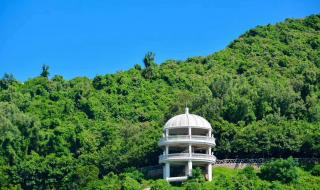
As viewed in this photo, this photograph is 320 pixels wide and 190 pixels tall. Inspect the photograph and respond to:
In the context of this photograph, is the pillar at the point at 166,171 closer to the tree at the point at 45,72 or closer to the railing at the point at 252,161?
the railing at the point at 252,161

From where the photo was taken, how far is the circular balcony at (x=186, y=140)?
54.5m

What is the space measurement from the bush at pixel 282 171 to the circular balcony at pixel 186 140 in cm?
522

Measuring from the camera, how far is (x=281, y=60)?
94.4 m

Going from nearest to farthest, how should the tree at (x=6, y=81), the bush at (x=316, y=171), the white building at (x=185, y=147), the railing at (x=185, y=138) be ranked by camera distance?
the bush at (x=316, y=171) < the white building at (x=185, y=147) < the railing at (x=185, y=138) < the tree at (x=6, y=81)

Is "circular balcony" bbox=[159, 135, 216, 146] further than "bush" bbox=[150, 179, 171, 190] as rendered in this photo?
Yes

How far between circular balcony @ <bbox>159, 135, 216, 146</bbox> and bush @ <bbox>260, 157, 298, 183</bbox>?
17.1 feet

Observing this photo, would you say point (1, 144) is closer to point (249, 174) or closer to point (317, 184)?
point (249, 174)

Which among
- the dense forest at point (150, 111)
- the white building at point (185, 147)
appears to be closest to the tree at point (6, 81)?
the dense forest at point (150, 111)

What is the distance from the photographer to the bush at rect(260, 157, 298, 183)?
52.0 meters

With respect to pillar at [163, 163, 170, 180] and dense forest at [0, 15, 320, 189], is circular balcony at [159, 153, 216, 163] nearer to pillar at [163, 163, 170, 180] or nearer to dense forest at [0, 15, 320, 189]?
pillar at [163, 163, 170, 180]

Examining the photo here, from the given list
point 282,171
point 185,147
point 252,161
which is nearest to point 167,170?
point 185,147

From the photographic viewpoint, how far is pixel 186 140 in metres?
54.4

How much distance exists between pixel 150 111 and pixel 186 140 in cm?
2957

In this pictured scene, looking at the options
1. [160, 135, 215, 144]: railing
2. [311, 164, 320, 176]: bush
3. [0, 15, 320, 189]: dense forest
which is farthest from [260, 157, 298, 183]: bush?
[160, 135, 215, 144]: railing
